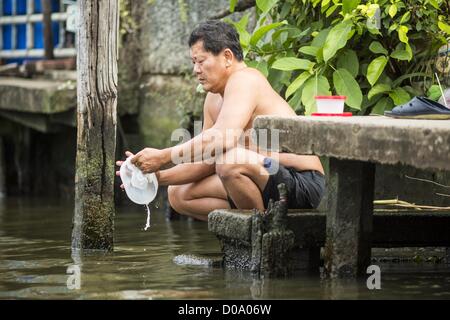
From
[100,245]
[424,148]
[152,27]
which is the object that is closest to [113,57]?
[100,245]

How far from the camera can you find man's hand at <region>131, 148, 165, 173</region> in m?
5.94

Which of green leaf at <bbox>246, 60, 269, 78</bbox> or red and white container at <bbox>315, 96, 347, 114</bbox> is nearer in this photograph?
red and white container at <bbox>315, 96, 347, 114</bbox>

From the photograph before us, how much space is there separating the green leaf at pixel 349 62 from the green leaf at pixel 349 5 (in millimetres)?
341

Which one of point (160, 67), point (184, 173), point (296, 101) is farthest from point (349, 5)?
point (160, 67)

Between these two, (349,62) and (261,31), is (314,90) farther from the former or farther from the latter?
(261,31)

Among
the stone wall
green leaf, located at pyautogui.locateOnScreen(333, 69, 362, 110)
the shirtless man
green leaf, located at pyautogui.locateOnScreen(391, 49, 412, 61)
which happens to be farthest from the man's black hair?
the stone wall

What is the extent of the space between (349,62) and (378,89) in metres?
0.29

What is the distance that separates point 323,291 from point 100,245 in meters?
1.92

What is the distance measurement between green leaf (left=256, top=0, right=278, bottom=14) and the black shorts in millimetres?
1598

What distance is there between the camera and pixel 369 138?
4.80 meters

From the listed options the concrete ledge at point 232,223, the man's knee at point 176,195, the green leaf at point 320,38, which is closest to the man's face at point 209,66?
the man's knee at point 176,195

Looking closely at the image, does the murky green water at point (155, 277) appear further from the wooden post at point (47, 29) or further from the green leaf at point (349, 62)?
the wooden post at point (47, 29)

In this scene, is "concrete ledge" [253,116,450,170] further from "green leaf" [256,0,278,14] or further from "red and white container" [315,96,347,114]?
"green leaf" [256,0,278,14]

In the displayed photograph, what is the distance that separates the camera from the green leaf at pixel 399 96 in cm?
711
